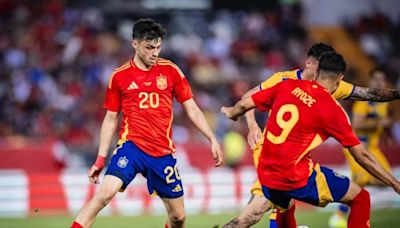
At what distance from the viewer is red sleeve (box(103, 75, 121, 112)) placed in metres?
10.0

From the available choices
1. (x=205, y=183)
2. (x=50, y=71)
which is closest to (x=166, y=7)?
(x=50, y=71)

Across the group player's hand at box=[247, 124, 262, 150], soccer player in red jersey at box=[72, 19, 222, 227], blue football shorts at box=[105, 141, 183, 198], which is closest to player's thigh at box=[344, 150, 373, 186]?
player's hand at box=[247, 124, 262, 150]

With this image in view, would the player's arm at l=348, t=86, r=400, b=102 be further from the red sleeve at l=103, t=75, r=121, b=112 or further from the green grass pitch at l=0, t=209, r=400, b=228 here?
the green grass pitch at l=0, t=209, r=400, b=228

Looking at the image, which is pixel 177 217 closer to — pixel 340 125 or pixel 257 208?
pixel 257 208

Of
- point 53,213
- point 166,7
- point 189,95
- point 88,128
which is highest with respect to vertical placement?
point 166,7

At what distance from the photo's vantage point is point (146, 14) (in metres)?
25.5

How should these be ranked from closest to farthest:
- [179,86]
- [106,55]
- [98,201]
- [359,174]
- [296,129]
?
1. [296,129]
2. [98,201]
3. [179,86]
4. [359,174]
5. [106,55]

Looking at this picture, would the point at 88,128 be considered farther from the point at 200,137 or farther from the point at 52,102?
the point at 200,137

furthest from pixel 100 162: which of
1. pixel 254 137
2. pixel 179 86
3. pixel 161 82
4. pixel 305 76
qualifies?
pixel 305 76

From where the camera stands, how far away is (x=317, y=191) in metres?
9.05

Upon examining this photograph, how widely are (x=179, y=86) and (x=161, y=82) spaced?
270mm

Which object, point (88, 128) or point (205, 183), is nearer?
point (205, 183)

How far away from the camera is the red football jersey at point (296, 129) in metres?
8.66

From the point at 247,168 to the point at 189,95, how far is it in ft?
28.8
